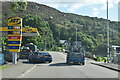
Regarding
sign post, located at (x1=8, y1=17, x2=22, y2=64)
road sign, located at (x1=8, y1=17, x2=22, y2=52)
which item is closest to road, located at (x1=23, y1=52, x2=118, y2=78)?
sign post, located at (x1=8, y1=17, x2=22, y2=64)

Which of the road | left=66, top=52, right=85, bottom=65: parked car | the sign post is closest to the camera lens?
the road

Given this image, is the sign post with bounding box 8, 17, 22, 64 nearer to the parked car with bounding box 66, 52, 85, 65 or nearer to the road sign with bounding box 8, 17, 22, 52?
the road sign with bounding box 8, 17, 22, 52

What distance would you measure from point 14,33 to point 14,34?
3.9 inches

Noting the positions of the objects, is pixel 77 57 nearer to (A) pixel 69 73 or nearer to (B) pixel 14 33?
(B) pixel 14 33

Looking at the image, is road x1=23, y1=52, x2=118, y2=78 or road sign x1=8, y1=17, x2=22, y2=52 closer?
road x1=23, y1=52, x2=118, y2=78

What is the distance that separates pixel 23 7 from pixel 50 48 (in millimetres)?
103081

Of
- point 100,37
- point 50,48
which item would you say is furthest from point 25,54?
point 100,37

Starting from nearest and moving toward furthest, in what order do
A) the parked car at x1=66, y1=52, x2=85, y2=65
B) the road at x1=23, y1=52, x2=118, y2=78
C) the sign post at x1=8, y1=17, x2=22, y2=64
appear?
the road at x1=23, y1=52, x2=118, y2=78, the sign post at x1=8, y1=17, x2=22, y2=64, the parked car at x1=66, y1=52, x2=85, y2=65

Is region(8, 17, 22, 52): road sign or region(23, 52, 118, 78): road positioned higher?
region(8, 17, 22, 52): road sign

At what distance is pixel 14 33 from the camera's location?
22969mm

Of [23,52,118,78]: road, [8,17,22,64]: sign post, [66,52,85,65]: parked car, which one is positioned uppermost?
[8,17,22,64]: sign post

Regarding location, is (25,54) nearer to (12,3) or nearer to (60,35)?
(12,3)

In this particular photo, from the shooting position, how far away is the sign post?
74.9 ft

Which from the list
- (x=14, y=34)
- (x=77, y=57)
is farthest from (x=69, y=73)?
(x=14, y=34)
